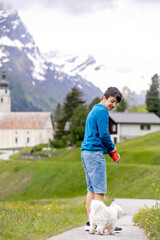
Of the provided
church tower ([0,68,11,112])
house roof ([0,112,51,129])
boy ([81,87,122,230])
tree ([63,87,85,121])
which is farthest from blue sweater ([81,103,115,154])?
church tower ([0,68,11,112])

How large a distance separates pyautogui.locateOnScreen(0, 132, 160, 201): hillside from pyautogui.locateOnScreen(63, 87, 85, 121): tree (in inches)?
1883

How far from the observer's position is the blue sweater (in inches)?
303

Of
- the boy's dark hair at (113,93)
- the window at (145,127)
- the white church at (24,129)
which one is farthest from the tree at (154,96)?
the boy's dark hair at (113,93)

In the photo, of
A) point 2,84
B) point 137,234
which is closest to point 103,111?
point 137,234

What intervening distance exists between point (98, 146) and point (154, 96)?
9892 centimetres

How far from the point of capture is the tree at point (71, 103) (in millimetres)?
94062

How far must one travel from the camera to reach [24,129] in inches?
4429

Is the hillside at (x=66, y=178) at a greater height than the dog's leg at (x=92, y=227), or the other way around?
the dog's leg at (x=92, y=227)

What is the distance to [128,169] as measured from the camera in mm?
33625

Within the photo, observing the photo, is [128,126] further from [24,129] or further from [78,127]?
[24,129]

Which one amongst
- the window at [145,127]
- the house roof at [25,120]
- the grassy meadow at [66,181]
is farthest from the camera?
the house roof at [25,120]

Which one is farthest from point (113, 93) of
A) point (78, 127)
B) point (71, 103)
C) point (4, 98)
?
point (4, 98)

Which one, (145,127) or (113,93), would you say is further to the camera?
(145,127)

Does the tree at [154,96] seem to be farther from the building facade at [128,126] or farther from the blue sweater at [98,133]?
the blue sweater at [98,133]
